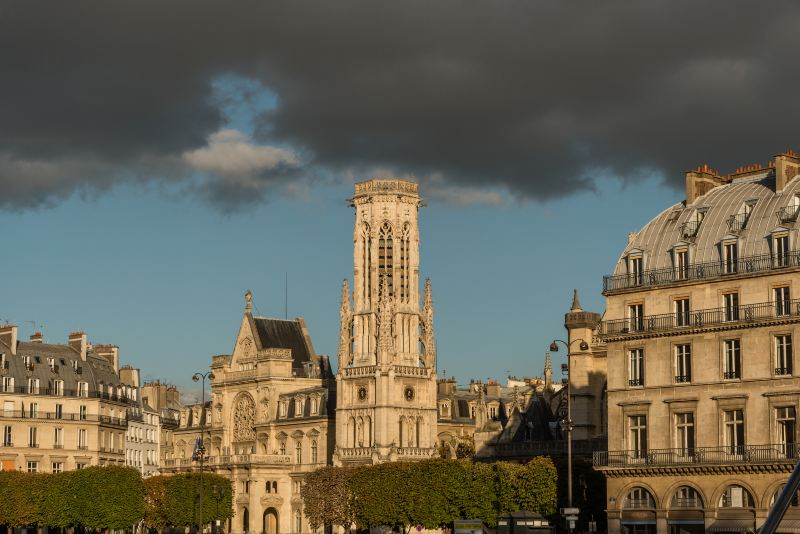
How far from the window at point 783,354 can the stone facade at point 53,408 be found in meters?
72.2

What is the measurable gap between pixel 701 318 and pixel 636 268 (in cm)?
570

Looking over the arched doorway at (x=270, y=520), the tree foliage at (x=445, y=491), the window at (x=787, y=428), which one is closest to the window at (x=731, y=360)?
the window at (x=787, y=428)

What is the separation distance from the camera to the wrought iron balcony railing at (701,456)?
201 ft

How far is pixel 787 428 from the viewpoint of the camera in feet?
202

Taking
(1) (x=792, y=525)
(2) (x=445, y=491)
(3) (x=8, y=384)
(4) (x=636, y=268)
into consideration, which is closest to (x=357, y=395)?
(3) (x=8, y=384)

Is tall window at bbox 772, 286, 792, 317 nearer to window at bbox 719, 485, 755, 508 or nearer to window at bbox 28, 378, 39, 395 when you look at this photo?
window at bbox 719, 485, 755, 508

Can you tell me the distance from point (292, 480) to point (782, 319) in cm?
8024

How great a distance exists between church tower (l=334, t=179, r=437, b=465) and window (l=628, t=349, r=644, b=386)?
179 ft

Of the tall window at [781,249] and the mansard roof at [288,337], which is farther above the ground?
the mansard roof at [288,337]

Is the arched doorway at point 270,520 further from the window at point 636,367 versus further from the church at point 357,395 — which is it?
the window at point 636,367

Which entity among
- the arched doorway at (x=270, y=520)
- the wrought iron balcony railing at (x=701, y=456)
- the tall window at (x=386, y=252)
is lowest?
the arched doorway at (x=270, y=520)

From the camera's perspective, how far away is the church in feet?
410

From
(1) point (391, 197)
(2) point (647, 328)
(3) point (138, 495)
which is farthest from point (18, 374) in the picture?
(2) point (647, 328)

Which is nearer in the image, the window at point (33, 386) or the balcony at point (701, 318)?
the balcony at point (701, 318)
